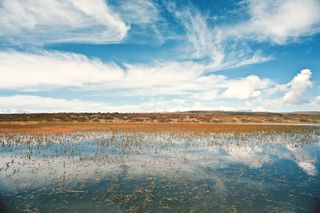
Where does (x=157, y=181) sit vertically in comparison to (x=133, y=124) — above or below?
below

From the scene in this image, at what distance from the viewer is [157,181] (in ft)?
54.7

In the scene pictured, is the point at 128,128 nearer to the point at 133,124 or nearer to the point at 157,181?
the point at 133,124

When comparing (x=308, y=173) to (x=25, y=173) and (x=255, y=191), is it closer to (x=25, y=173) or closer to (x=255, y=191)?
(x=255, y=191)

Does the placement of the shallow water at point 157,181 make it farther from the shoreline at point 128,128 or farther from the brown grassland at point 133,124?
the brown grassland at point 133,124

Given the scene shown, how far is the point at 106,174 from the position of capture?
1828 centimetres

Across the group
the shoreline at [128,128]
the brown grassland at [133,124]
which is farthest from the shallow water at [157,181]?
the brown grassland at [133,124]

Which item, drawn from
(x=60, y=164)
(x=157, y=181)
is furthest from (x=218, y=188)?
(x=60, y=164)

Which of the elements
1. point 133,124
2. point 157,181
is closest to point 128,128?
point 133,124

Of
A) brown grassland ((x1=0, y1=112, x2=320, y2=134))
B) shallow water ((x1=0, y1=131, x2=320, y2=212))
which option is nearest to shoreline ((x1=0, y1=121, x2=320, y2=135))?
brown grassland ((x1=0, y1=112, x2=320, y2=134))

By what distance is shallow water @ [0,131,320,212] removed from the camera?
505 inches

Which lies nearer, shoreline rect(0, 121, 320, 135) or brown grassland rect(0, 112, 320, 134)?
shoreline rect(0, 121, 320, 135)

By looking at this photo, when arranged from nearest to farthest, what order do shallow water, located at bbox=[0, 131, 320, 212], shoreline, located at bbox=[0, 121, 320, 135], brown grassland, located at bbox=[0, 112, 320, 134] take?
shallow water, located at bbox=[0, 131, 320, 212]
shoreline, located at bbox=[0, 121, 320, 135]
brown grassland, located at bbox=[0, 112, 320, 134]

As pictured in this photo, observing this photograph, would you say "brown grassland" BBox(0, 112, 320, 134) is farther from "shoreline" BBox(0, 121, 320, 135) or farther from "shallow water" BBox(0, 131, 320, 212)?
"shallow water" BBox(0, 131, 320, 212)

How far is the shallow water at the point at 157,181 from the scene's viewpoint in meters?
12.8
